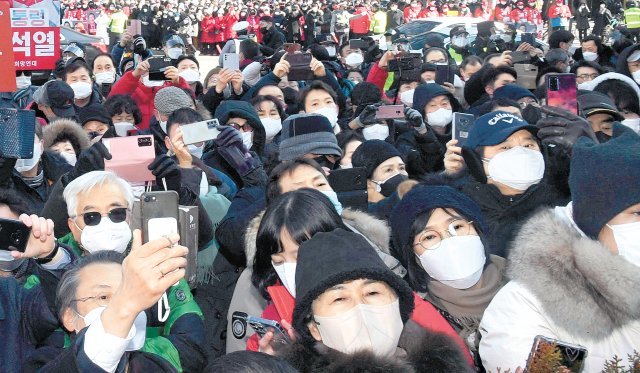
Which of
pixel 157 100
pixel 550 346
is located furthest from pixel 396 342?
pixel 157 100

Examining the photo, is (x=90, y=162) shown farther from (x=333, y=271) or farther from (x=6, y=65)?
(x=333, y=271)

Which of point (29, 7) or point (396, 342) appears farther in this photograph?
point (29, 7)

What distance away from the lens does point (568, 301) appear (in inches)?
103

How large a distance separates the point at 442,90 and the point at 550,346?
5.20m

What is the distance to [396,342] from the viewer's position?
2566mm

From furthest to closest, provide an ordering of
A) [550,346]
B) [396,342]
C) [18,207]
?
1. [18,207]
2. [396,342]
3. [550,346]

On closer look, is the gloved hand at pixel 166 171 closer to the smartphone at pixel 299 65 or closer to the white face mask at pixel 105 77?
the smartphone at pixel 299 65

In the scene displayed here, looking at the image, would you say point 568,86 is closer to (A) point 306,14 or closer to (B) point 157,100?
(B) point 157,100

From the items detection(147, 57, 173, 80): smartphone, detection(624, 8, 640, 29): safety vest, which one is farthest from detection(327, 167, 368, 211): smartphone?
detection(624, 8, 640, 29): safety vest

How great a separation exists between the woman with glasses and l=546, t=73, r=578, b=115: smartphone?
1.80m

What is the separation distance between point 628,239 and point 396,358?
0.96m

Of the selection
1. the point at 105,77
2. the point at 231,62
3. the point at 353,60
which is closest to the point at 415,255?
the point at 231,62

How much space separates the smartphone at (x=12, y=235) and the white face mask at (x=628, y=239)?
2.04m

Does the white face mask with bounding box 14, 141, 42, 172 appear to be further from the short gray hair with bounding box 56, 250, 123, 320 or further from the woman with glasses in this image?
the woman with glasses
